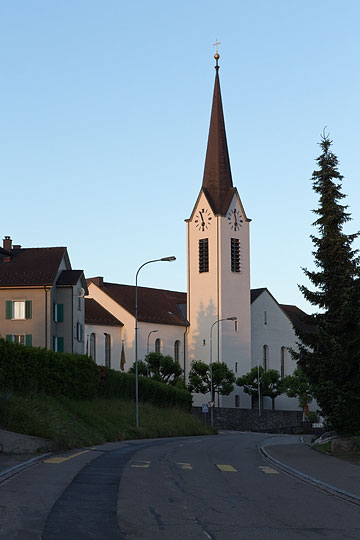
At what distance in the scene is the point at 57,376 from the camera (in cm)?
4081

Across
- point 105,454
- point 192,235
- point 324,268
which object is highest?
point 192,235

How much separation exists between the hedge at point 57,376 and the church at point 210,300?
44554 millimetres

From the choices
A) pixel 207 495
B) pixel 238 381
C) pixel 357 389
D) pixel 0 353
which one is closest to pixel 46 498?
pixel 207 495

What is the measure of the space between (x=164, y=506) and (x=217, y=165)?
93.8 m

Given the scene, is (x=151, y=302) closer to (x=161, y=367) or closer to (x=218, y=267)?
(x=218, y=267)

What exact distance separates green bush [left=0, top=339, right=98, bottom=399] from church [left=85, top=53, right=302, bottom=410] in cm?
5536

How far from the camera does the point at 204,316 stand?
105 metres

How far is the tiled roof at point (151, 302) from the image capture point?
106 m

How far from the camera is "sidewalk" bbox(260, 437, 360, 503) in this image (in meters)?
17.7

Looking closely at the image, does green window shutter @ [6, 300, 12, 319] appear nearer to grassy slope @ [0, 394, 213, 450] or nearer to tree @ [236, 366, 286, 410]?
grassy slope @ [0, 394, 213, 450]

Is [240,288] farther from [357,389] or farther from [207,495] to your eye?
[207,495]

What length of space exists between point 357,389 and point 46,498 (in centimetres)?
1834

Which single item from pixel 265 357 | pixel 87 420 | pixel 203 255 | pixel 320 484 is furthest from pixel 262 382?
pixel 320 484

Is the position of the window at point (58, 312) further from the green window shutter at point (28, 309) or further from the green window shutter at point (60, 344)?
the green window shutter at point (28, 309)
